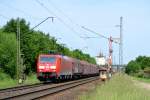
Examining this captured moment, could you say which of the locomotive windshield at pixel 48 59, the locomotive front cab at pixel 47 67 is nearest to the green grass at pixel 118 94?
the locomotive front cab at pixel 47 67

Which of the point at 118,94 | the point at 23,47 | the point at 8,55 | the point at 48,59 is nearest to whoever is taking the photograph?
the point at 118,94

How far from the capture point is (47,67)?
163 feet

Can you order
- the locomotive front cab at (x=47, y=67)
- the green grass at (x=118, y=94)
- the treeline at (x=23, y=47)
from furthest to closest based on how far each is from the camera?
the treeline at (x=23, y=47), the locomotive front cab at (x=47, y=67), the green grass at (x=118, y=94)

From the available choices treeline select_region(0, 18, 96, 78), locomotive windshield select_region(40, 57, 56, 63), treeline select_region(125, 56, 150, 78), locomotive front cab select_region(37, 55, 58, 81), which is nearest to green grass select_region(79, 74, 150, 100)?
locomotive front cab select_region(37, 55, 58, 81)

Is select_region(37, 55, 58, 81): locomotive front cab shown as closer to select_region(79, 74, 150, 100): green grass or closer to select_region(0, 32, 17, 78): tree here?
select_region(0, 32, 17, 78): tree

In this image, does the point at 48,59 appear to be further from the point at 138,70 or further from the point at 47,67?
the point at 138,70

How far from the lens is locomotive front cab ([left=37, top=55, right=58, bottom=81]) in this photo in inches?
1943

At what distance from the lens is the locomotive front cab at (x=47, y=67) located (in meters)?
49.3

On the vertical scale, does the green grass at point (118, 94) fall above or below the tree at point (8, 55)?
below

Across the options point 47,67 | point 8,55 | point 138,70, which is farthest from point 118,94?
point 138,70

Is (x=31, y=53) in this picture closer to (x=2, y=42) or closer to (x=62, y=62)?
(x=2, y=42)

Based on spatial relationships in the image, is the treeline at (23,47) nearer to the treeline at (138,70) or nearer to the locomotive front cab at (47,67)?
the locomotive front cab at (47,67)

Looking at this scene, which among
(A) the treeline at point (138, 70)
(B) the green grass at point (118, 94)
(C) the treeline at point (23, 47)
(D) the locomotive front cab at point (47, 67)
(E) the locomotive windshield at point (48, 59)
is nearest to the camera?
(B) the green grass at point (118, 94)

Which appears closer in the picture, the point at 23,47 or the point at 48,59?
the point at 48,59
